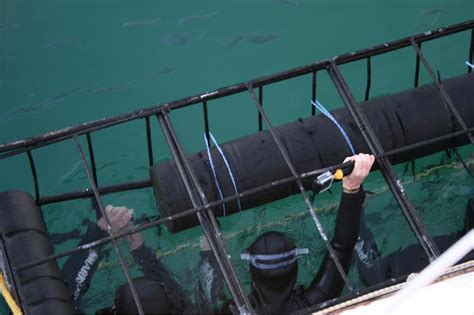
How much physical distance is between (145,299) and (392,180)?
219 centimetres

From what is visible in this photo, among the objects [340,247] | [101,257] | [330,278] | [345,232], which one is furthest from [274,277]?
[101,257]

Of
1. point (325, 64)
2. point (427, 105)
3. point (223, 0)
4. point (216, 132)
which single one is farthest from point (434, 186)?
point (223, 0)

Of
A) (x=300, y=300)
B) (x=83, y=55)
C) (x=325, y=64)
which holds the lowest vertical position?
(x=300, y=300)

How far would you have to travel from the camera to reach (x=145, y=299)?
5820 mm

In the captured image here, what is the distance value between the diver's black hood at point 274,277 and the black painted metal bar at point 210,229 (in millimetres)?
946

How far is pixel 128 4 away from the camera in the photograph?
985cm

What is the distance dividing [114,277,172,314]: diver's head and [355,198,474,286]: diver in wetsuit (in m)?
1.88

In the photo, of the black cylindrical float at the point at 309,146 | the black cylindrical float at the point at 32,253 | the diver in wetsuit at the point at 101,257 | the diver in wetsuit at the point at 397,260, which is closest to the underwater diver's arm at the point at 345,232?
the black cylindrical float at the point at 309,146

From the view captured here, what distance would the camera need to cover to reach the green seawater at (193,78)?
7.73m

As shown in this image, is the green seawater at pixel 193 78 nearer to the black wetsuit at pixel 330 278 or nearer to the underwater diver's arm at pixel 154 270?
the underwater diver's arm at pixel 154 270

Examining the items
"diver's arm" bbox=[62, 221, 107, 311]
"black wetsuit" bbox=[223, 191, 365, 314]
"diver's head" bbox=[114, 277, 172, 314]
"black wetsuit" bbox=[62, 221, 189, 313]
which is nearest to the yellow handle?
"diver's head" bbox=[114, 277, 172, 314]

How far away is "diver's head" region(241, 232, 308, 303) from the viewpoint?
577cm

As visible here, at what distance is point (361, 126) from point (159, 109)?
141cm

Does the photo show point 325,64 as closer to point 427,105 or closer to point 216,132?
point 427,105
